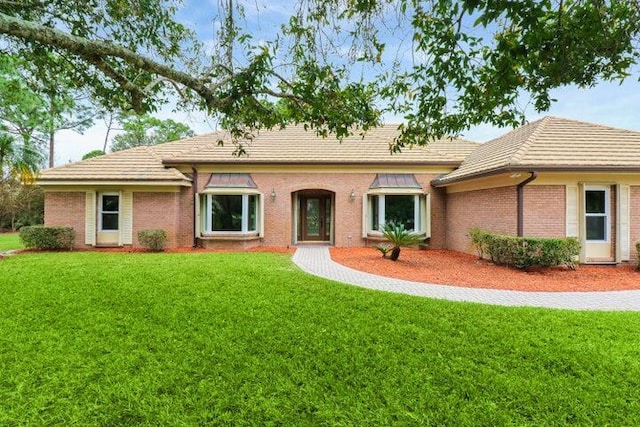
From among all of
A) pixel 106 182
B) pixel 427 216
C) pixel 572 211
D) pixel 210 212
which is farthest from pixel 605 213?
pixel 106 182

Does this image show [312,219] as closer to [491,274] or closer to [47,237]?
[491,274]

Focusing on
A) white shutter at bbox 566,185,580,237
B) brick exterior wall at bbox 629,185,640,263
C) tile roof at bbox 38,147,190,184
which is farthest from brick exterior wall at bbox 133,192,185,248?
brick exterior wall at bbox 629,185,640,263

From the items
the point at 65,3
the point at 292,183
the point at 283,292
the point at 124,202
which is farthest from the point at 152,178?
the point at 283,292

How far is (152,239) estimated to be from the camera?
14.7m

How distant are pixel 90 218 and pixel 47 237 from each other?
1.77 metres

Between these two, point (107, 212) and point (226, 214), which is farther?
point (226, 214)

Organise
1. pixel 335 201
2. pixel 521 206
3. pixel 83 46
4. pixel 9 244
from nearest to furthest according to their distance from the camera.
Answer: pixel 83 46
pixel 521 206
pixel 335 201
pixel 9 244

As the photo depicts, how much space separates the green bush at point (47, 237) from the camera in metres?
14.6

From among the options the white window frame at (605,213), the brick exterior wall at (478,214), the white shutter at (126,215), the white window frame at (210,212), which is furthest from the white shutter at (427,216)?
the white shutter at (126,215)

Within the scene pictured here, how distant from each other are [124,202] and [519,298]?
16.2 metres

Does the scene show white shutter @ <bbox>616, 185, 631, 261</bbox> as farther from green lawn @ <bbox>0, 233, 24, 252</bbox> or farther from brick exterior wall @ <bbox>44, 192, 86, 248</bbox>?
green lawn @ <bbox>0, 233, 24, 252</bbox>

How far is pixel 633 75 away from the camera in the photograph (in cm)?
497

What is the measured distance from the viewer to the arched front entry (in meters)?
18.2

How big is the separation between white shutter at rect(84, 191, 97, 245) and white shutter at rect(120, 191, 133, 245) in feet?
4.11
